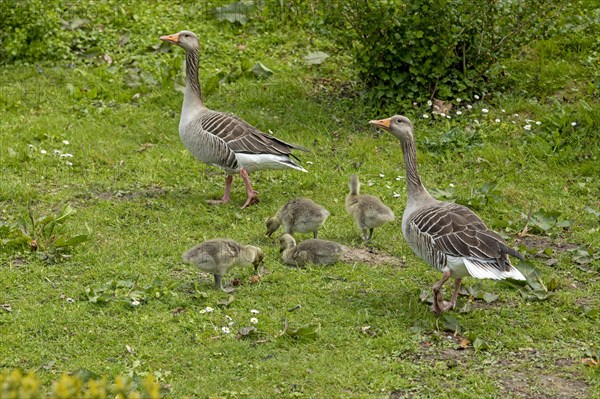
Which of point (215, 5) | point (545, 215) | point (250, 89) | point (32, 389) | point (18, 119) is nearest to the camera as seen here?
point (32, 389)

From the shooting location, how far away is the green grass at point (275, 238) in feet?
22.6

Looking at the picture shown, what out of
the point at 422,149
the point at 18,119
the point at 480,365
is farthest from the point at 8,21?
the point at 480,365

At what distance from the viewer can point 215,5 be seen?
15.7 meters

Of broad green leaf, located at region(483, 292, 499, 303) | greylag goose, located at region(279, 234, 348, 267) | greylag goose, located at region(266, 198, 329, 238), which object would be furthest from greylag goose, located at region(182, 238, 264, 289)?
broad green leaf, located at region(483, 292, 499, 303)

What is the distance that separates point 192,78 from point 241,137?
1.24m

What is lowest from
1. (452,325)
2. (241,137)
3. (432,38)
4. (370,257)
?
(370,257)

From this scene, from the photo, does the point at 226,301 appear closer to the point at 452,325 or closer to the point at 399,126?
the point at 452,325

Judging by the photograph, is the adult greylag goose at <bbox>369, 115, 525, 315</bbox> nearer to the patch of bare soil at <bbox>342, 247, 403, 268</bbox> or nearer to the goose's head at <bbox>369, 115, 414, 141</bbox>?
the goose's head at <bbox>369, 115, 414, 141</bbox>

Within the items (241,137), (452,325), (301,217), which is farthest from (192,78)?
(452,325)

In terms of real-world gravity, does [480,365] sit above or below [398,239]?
above

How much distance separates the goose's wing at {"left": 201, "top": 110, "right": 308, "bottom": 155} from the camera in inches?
420

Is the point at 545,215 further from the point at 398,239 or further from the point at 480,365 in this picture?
the point at 480,365

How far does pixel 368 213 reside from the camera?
906cm

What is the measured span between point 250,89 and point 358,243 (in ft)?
16.3
